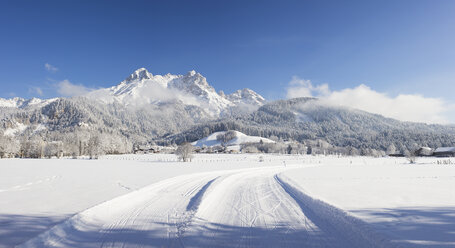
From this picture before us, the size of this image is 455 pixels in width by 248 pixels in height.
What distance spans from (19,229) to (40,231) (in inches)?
34.4

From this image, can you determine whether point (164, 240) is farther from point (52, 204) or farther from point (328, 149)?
point (328, 149)

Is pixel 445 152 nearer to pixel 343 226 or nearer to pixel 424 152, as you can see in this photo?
pixel 424 152

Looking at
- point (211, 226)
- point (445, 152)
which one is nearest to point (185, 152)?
point (211, 226)

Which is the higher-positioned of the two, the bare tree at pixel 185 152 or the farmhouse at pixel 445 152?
the bare tree at pixel 185 152

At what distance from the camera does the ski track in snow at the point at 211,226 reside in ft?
20.6

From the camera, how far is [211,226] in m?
7.59

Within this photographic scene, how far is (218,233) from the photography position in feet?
22.8

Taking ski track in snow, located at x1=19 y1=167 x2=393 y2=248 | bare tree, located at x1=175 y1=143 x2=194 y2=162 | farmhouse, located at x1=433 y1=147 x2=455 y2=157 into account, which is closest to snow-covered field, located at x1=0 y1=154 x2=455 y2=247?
ski track in snow, located at x1=19 y1=167 x2=393 y2=248

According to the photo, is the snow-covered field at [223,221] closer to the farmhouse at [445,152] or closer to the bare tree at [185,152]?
the bare tree at [185,152]

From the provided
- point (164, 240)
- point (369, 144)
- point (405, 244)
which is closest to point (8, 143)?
point (164, 240)

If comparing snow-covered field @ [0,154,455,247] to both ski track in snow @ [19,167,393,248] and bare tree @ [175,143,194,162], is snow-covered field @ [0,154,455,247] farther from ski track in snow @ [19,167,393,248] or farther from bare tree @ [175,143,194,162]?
bare tree @ [175,143,194,162]

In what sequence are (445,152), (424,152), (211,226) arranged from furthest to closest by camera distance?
(424,152) < (445,152) < (211,226)

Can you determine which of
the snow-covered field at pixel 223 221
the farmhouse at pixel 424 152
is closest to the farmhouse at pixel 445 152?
the farmhouse at pixel 424 152

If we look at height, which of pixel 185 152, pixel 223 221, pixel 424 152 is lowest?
pixel 424 152
